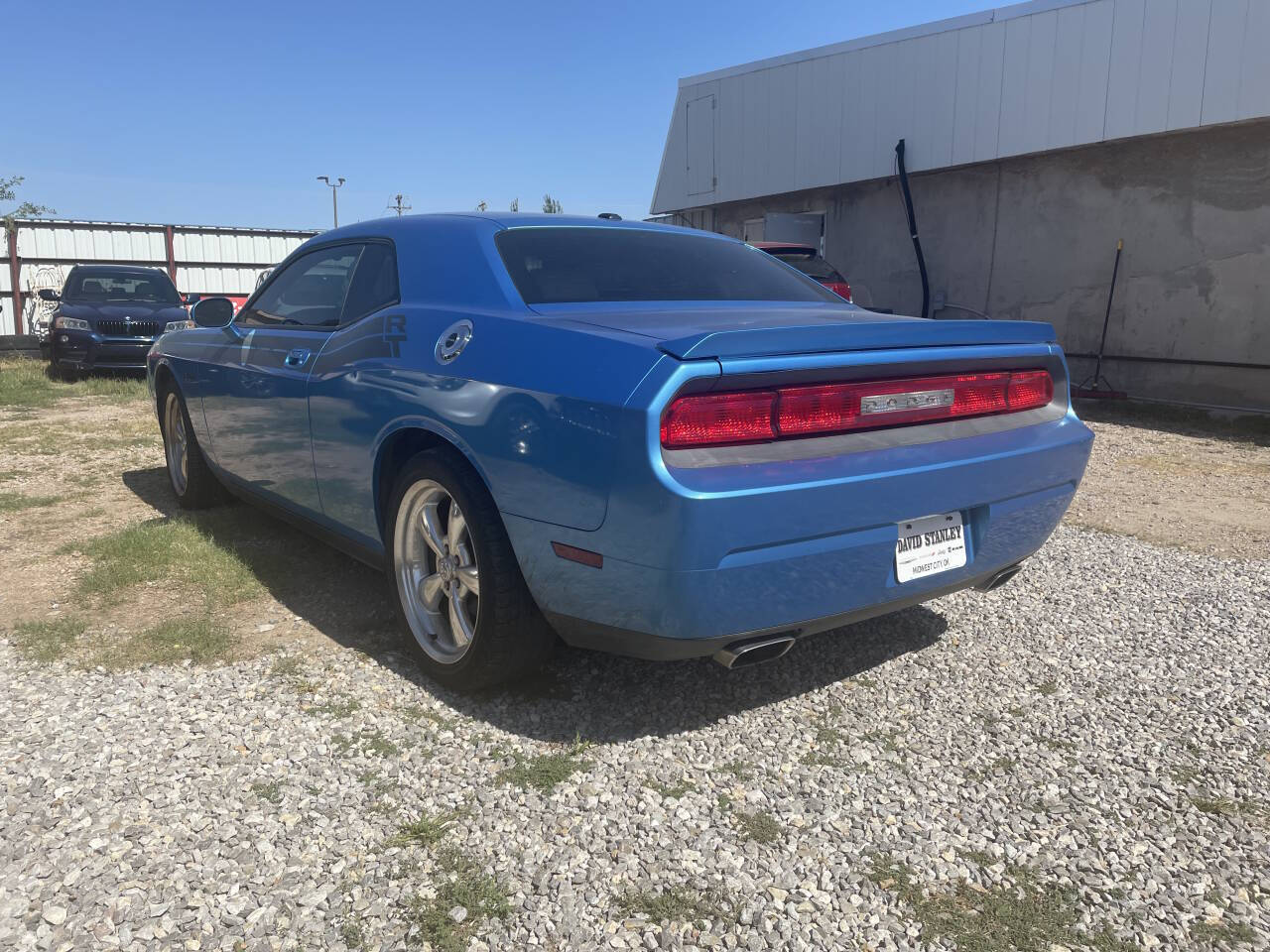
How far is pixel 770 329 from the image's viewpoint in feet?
7.56

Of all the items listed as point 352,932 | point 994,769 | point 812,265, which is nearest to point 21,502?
point 352,932

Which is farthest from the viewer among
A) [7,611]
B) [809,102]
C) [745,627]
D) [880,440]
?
[809,102]

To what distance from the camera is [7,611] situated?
147 inches

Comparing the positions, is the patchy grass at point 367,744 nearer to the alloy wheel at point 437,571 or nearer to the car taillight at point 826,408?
the alloy wheel at point 437,571

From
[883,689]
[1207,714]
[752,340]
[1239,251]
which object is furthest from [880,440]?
[1239,251]

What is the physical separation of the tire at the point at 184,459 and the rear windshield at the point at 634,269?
2.70m

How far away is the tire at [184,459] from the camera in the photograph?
495 cm

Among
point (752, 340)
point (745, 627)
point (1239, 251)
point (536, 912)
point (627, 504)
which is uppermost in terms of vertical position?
point (1239, 251)

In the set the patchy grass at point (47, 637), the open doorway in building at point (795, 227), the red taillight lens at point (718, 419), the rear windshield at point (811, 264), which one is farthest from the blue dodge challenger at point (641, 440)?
the open doorway in building at point (795, 227)

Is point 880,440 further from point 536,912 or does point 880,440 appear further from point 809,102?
point 809,102

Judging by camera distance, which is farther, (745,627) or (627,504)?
(745,627)

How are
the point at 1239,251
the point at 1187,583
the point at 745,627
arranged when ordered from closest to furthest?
the point at 745,627, the point at 1187,583, the point at 1239,251

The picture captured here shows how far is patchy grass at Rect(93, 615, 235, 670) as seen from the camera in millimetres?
3248

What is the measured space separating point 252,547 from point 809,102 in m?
12.1
